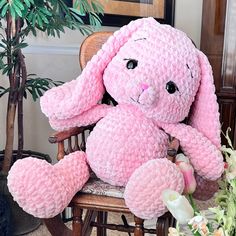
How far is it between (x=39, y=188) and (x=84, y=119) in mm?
315

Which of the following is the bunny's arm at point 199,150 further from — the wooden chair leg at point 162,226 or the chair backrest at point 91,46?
the chair backrest at point 91,46

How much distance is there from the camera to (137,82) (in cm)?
113

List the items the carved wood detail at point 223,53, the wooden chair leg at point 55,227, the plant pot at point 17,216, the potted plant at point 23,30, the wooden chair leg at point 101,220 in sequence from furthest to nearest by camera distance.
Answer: the carved wood detail at point 223,53 → the plant pot at point 17,216 → the wooden chair leg at point 101,220 → the potted plant at point 23,30 → the wooden chair leg at point 55,227

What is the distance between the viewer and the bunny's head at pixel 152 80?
1139 millimetres

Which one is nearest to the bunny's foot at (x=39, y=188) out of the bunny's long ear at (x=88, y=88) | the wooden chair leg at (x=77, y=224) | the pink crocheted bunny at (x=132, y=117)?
the pink crocheted bunny at (x=132, y=117)

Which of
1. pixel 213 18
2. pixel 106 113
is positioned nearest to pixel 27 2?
pixel 106 113

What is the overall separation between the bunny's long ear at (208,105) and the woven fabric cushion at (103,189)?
13.9 inches

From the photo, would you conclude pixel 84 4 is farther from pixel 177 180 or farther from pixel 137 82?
pixel 177 180

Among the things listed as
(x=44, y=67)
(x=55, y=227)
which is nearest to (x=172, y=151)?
(x=55, y=227)

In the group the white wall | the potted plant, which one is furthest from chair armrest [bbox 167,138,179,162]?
the white wall

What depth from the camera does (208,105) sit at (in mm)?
1203

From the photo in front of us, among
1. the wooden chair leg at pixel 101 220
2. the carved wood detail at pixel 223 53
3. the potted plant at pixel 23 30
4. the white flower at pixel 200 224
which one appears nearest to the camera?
the white flower at pixel 200 224

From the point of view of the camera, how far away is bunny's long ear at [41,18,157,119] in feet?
3.95

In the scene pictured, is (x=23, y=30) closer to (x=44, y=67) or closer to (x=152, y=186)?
(x=44, y=67)
